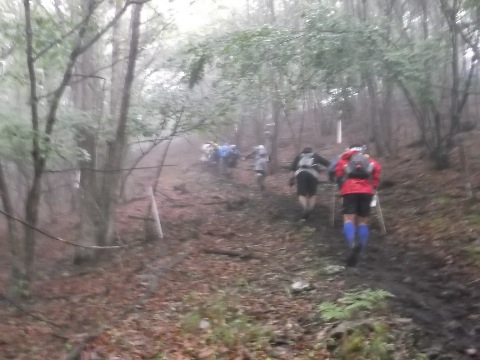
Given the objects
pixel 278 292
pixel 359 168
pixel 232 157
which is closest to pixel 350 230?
pixel 359 168

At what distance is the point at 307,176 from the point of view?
12531 millimetres

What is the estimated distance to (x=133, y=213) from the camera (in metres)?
18.2

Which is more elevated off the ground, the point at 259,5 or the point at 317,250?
the point at 259,5

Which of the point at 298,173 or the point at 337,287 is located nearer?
the point at 337,287

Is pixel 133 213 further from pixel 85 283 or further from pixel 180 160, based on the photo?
pixel 180 160

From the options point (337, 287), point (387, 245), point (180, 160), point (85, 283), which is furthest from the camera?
point (180, 160)

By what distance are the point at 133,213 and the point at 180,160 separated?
1503cm

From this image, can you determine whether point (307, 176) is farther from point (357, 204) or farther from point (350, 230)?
point (350, 230)

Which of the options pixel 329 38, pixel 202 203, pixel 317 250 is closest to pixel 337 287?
pixel 317 250

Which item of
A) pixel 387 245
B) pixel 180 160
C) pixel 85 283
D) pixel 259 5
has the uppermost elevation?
pixel 259 5

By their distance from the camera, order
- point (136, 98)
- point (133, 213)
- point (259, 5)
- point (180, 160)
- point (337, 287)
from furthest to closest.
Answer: point (180, 160), point (259, 5), point (133, 213), point (136, 98), point (337, 287)

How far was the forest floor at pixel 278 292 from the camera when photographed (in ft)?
21.1

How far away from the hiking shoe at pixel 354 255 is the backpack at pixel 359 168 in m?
1.19

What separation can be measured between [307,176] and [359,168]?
349 centimetres
